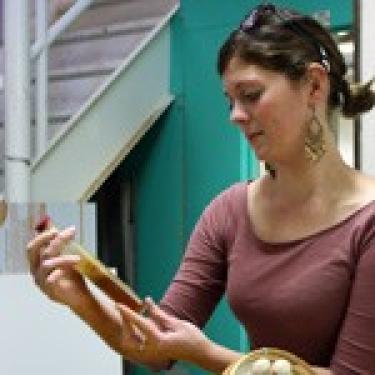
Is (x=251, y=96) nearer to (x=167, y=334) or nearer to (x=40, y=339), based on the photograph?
(x=167, y=334)

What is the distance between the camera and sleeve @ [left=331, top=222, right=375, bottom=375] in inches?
33.9

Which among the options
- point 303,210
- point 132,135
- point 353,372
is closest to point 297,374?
point 353,372

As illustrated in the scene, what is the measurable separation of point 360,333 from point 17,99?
5.71 feet

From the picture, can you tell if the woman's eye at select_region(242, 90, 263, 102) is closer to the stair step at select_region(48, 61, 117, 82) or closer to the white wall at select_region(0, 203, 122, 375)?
the white wall at select_region(0, 203, 122, 375)

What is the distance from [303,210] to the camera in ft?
3.22

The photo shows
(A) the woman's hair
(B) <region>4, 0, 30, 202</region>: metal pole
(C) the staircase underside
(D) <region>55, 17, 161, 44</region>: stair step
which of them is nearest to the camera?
(A) the woman's hair

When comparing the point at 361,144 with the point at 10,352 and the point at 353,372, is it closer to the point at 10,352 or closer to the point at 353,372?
the point at 353,372

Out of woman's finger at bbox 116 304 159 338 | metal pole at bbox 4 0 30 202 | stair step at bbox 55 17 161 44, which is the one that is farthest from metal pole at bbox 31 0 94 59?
woman's finger at bbox 116 304 159 338

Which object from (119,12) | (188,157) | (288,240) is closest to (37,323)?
(188,157)

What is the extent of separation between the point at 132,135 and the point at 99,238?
0.45 meters

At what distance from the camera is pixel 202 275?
3.49 feet

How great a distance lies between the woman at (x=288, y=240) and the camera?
0.90m

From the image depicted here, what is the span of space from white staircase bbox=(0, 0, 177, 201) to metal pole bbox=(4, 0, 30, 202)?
0.43 feet

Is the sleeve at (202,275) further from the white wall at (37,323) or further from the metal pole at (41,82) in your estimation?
the metal pole at (41,82)
